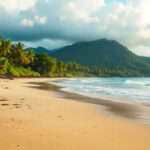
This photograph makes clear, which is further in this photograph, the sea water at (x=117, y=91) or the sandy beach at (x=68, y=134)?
the sea water at (x=117, y=91)

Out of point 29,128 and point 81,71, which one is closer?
point 29,128

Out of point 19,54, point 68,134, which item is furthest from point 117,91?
point 19,54

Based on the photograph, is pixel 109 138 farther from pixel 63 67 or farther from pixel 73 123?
pixel 63 67

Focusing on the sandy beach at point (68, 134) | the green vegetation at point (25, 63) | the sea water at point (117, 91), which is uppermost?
the green vegetation at point (25, 63)

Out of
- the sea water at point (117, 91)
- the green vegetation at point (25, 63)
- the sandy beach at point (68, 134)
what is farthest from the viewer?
the green vegetation at point (25, 63)

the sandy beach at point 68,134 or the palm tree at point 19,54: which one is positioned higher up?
the palm tree at point 19,54

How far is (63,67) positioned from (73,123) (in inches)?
5772

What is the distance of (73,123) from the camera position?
1056 centimetres

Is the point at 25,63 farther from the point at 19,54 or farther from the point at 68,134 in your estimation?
the point at 68,134

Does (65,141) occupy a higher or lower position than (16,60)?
lower

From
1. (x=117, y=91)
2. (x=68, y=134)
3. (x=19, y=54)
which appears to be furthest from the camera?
(x=19, y=54)

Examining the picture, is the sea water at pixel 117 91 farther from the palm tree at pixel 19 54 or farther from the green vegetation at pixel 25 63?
the palm tree at pixel 19 54

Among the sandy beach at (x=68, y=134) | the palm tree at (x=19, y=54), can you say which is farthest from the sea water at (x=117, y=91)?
the palm tree at (x=19, y=54)

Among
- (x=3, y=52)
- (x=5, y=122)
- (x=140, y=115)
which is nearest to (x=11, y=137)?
(x=5, y=122)
